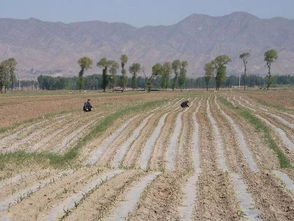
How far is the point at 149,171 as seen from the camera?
18688 millimetres

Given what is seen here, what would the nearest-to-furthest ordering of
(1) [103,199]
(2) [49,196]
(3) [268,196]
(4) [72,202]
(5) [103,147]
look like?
(4) [72,202] < (1) [103,199] < (3) [268,196] < (2) [49,196] < (5) [103,147]

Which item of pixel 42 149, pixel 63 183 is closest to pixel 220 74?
pixel 42 149

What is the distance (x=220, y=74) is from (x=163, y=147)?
12899 cm

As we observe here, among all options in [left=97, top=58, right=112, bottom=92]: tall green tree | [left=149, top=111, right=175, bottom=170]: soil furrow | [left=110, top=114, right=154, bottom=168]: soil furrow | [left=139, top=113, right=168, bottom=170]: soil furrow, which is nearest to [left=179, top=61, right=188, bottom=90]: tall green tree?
[left=97, top=58, right=112, bottom=92]: tall green tree

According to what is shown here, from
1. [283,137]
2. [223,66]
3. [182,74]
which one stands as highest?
[223,66]

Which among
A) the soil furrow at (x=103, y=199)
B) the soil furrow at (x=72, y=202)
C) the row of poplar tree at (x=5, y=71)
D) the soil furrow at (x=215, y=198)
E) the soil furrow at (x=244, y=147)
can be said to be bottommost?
the soil furrow at (x=244, y=147)

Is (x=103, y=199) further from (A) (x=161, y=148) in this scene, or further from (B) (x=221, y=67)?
(B) (x=221, y=67)

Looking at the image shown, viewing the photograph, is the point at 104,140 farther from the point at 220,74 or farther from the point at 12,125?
the point at 220,74

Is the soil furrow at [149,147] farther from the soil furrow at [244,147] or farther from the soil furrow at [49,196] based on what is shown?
the soil furrow at [49,196]

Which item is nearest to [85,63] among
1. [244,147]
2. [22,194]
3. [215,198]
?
[244,147]

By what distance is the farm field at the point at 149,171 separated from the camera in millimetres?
12656

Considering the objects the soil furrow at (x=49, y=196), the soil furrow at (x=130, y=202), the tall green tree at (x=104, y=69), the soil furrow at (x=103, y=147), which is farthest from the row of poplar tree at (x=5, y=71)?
the soil furrow at (x=130, y=202)

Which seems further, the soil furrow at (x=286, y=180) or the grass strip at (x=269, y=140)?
the grass strip at (x=269, y=140)

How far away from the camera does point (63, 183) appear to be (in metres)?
16.1
